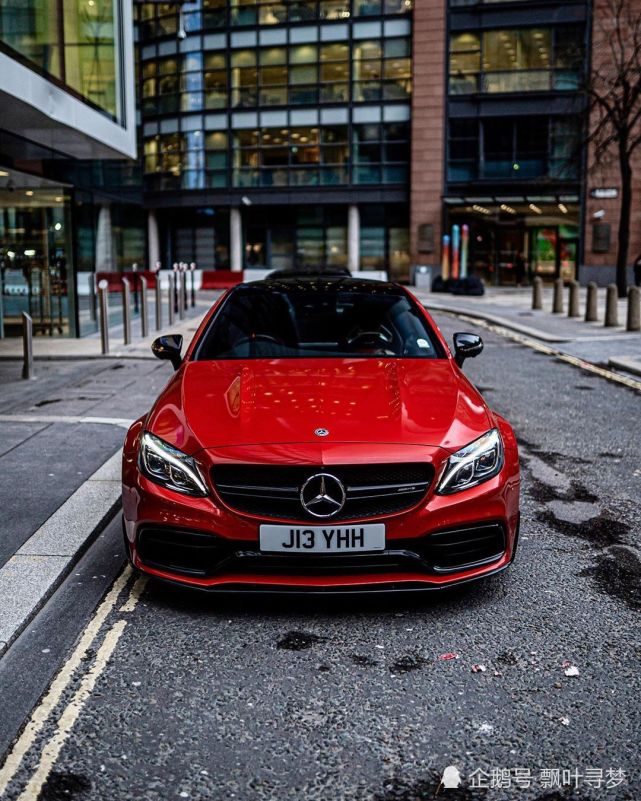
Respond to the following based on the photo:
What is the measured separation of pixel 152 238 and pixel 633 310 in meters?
36.4

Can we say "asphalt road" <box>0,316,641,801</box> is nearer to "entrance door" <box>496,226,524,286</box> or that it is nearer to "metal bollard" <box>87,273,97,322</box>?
"metal bollard" <box>87,273,97,322</box>

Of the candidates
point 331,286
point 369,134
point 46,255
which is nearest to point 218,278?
point 369,134

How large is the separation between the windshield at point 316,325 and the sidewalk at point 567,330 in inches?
295

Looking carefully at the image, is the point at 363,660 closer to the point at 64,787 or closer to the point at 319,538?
the point at 319,538

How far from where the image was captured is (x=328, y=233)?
48.2 metres

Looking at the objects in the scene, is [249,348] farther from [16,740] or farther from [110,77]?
[110,77]

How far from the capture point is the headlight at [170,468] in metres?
4.16

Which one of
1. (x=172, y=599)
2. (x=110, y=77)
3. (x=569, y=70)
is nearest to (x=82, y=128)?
(x=110, y=77)

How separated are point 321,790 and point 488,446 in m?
1.97

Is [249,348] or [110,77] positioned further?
[110,77]

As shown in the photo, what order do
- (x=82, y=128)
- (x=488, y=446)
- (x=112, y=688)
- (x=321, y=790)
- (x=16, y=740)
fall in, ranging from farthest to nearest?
(x=82, y=128), (x=488, y=446), (x=112, y=688), (x=16, y=740), (x=321, y=790)

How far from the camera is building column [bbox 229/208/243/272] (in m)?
48.7

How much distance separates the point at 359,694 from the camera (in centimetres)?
354

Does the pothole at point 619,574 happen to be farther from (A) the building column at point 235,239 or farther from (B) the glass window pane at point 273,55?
(B) the glass window pane at point 273,55
